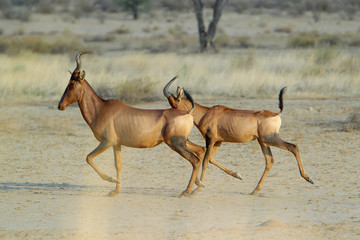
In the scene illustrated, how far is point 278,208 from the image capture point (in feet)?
26.8

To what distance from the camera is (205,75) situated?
22.0 meters

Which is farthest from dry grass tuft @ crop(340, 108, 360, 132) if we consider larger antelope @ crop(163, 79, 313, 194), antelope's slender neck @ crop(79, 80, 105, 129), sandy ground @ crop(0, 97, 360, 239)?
antelope's slender neck @ crop(79, 80, 105, 129)

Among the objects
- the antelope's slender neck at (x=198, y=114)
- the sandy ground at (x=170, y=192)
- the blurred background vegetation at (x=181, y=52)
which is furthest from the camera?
the blurred background vegetation at (x=181, y=52)

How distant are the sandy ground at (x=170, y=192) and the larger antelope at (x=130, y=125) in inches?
25.4

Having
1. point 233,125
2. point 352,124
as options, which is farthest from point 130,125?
point 352,124

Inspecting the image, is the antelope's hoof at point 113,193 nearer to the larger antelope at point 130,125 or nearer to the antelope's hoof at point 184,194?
the larger antelope at point 130,125

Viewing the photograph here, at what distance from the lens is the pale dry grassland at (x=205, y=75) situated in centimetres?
1975

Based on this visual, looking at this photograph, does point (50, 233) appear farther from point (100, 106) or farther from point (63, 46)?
point (63, 46)

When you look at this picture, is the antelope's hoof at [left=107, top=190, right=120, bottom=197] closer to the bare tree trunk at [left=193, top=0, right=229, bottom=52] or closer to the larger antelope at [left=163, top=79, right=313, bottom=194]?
the larger antelope at [left=163, top=79, right=313, bottom=194]

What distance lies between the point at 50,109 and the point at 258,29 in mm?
40130

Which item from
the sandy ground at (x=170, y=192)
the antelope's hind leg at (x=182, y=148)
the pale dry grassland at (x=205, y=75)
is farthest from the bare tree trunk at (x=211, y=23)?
the antelope's hind leg at (x=182, y=148)

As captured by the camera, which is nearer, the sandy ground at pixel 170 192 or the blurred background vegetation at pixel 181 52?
the sandy ground at pixel 170 192

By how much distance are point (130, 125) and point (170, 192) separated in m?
1.19

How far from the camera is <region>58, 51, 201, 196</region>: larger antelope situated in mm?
8516
